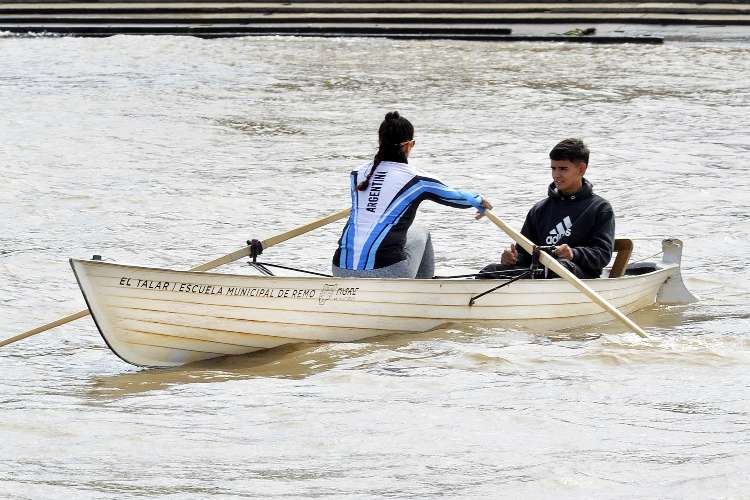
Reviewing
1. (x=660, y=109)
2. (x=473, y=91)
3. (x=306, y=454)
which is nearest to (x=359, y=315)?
(x=306, y=454)

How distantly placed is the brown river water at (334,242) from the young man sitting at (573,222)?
0.51 metres

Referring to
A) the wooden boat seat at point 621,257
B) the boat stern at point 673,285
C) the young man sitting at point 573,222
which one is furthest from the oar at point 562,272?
the boat stern at point 673,285

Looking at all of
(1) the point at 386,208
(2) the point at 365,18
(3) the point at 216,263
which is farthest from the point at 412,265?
(2) the point at 365,18

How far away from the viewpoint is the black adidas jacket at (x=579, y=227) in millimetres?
8836

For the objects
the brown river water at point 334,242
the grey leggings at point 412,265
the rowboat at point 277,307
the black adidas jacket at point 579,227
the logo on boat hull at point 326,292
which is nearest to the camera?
the brown river water at point 334,242

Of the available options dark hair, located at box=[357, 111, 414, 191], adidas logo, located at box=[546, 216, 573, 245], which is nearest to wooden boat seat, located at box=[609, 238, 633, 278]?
adidas logo, located at box=[546, 216, 573, 245]

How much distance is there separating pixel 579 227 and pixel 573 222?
0.06m

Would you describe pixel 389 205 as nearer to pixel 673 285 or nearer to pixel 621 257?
pixel 621 257

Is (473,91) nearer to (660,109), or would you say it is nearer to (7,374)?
(660,109)

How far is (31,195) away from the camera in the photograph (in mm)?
15094

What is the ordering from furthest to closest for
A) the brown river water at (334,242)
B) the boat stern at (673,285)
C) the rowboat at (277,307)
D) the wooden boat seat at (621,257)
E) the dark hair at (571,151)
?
the boat stern at (673,285) < the wooden boat seat at (621,257) < the dark hair at (571,151) < the rowboat at (277,307) < the brown river water at (334,242)

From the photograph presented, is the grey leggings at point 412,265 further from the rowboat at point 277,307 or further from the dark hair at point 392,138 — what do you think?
the dark hair at point 392,138

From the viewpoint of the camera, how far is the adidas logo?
8922 mm

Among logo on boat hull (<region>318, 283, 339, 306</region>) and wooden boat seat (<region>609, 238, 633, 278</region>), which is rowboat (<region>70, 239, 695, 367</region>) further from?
wooden boat seat (<region>609, 238, 633, 278</region>)
